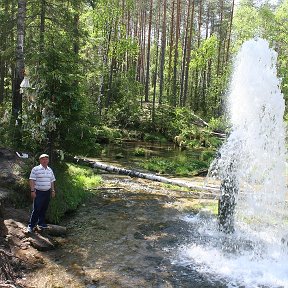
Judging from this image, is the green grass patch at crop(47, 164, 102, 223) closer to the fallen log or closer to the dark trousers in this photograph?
the dark trousers

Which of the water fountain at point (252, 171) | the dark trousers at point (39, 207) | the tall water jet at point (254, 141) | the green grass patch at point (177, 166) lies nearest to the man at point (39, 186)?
the dark trousers at point (39, 207)

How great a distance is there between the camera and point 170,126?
2948 cm

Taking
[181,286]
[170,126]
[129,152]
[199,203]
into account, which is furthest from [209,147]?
[181,286]

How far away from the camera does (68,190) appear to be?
35.1ft

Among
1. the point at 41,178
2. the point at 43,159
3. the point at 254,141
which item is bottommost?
the point at 41,178

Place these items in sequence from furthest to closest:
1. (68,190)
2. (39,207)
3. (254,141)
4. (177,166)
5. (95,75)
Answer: (95,75), (177,166), (68,190), (254,141), (39,207)

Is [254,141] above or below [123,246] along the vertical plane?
above

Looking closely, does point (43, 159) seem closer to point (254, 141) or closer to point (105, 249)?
point (105, 249)

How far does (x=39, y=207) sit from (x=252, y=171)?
5217 millimetres

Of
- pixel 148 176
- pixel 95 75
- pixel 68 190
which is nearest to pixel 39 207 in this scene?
pixel 68 190

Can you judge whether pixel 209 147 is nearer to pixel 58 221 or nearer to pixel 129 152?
pixel 129 152

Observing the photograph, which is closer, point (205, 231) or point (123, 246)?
point (123, 246)

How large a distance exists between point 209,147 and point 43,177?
1999 centimetres

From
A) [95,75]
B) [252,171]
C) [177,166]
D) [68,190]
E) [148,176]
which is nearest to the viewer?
[252,171]
